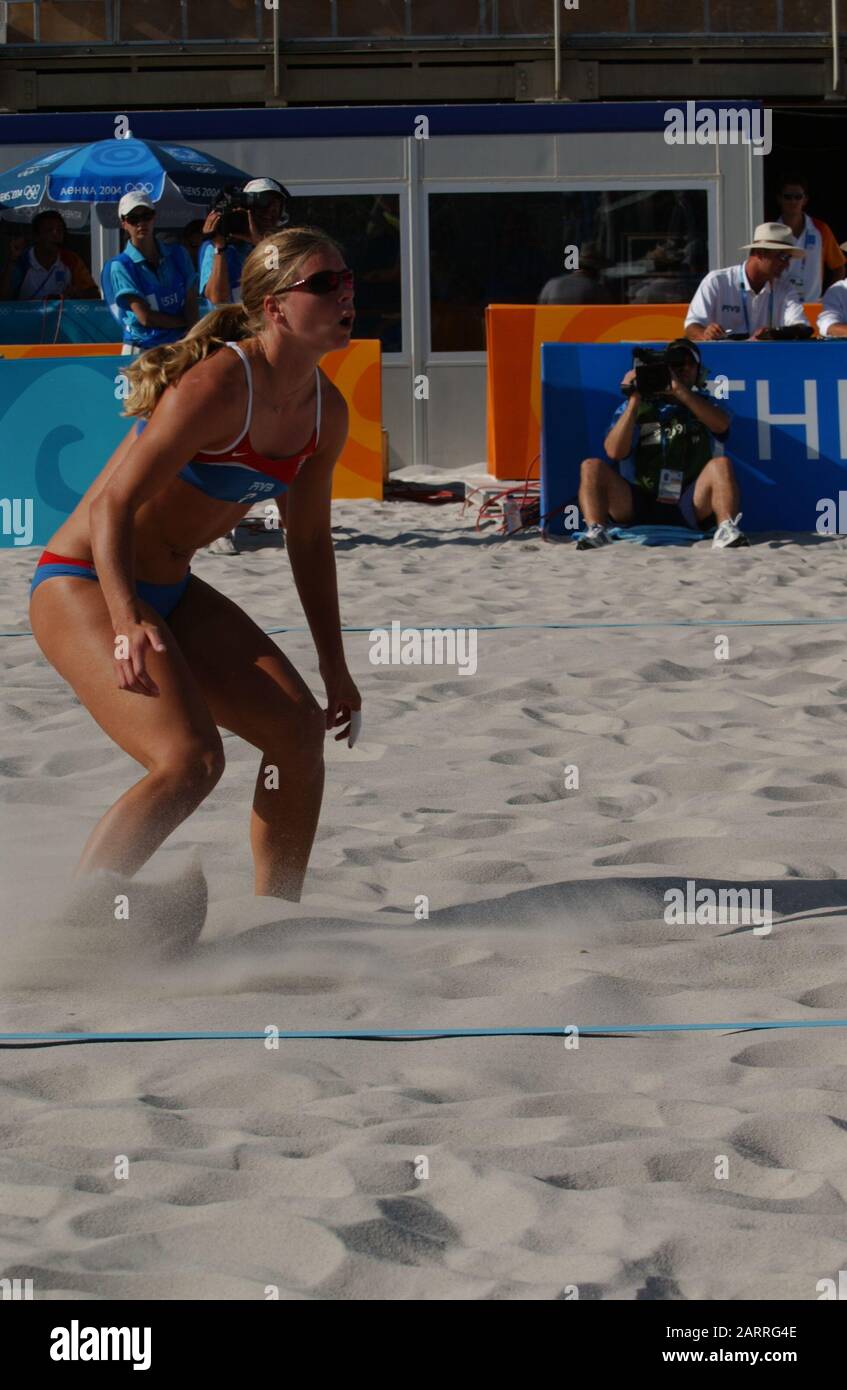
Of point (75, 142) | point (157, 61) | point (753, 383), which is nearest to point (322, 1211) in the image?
point (753, 383)

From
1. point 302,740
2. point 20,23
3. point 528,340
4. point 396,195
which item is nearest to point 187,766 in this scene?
point 302,740

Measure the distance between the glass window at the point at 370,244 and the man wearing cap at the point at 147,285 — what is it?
3.95 metres

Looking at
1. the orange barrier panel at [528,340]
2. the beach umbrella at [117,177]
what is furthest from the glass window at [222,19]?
the orange barrier panel at [528,340]

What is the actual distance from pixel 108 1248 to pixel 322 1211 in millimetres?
285

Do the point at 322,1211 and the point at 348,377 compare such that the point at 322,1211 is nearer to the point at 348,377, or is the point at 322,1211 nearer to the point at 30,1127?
the point at 30,1127

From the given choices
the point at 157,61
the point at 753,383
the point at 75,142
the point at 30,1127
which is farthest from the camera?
the point at 157,61

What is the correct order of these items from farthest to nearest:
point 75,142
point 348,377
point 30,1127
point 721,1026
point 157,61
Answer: point 157,61, point 75,142, point 348,377, point 721,1026, point 30,1127

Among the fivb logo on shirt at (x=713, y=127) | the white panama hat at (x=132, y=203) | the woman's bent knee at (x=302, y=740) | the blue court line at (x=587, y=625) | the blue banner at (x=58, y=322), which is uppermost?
the fivb logo on shirt at (x=713, y=127)

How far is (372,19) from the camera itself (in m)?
20.5

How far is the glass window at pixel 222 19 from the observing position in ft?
67.7

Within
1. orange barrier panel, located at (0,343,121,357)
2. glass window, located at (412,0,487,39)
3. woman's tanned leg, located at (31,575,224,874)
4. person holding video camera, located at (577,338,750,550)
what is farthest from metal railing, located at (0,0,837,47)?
woman's tanned leg, located at (31,575,224,874)

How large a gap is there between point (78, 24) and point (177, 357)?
19192 millimetres

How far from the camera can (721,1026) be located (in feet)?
9.73

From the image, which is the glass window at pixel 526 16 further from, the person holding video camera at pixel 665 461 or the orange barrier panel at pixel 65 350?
the person holding video camera at pixel 665 461
